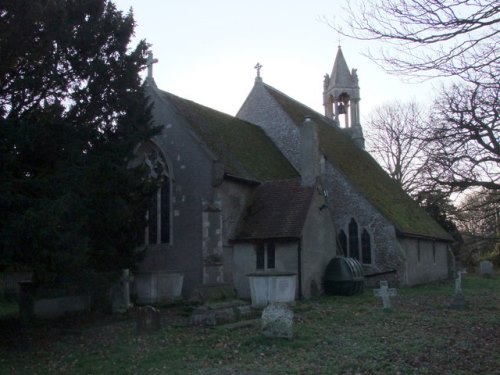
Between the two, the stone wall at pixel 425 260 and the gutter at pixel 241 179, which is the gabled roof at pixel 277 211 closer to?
the gutter at pixel 241 179

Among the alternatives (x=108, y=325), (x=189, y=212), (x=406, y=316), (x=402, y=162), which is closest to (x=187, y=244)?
(x=189, y=212)

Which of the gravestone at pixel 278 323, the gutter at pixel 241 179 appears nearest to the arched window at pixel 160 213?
the gutter at pixel 241 179

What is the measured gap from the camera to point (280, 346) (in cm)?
1126

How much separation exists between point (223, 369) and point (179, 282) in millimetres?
11479

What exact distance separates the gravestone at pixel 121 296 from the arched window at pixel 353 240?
43.1ft

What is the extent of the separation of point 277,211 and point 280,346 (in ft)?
37.8

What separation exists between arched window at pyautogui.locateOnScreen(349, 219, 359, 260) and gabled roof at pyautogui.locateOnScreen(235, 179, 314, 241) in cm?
526

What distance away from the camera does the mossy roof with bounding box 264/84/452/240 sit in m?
28.2

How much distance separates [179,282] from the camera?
2084 cm

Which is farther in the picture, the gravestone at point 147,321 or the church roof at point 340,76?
the church roof at point 340,76

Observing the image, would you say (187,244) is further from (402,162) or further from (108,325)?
(402,162)

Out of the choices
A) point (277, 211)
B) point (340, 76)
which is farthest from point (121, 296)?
point (340, 76)

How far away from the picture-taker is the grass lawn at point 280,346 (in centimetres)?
966

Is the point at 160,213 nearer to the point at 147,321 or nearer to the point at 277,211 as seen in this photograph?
the point at 277,211
